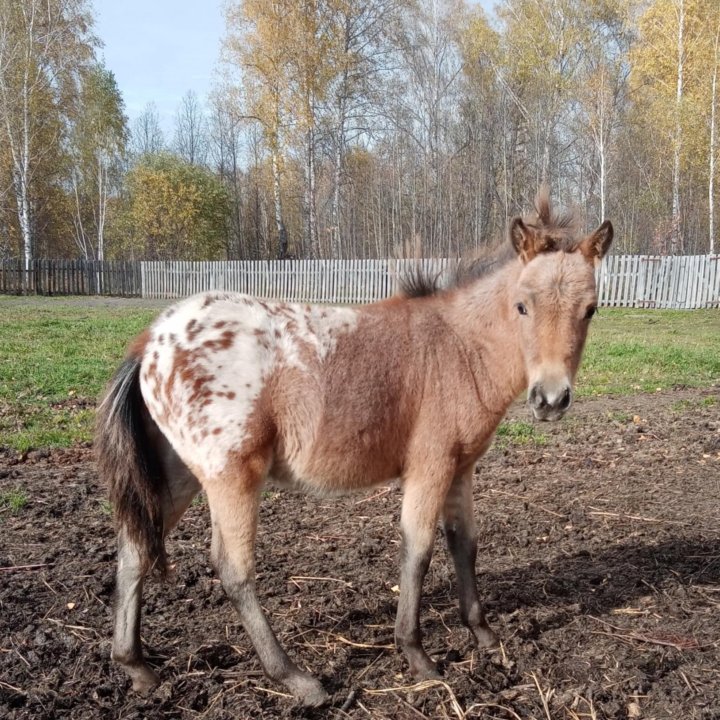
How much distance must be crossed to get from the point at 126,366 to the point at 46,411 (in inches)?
204

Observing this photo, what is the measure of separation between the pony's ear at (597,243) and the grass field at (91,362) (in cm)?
428

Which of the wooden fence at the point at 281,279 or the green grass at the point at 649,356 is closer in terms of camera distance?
the green grass at the point at 649,356

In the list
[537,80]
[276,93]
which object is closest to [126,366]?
[276,93]

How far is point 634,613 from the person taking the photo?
3.89m

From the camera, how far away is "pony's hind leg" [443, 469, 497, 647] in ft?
11.9

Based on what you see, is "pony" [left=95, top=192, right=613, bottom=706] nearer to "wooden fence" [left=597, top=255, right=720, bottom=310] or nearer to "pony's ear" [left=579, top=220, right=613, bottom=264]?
"pony's ear" [left=579, top=220, right=613, bottom=264]

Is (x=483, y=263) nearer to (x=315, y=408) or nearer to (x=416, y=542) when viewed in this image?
(x=315, y=408)

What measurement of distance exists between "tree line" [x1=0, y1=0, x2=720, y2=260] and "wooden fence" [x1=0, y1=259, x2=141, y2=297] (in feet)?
6.36

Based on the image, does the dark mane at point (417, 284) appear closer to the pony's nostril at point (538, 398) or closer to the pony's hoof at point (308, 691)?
the pony's nostril at point (538, 398)

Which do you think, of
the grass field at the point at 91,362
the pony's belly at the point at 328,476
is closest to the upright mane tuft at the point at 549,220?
the pony's belly at the point at 328,476

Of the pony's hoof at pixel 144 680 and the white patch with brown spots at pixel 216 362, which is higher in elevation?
the white patch with brown spots at pixel 216 362

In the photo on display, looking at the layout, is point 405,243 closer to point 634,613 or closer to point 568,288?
point 568,288

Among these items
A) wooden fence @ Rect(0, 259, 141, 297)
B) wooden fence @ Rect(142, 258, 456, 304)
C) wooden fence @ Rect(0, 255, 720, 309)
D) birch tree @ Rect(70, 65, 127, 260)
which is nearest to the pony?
wooden fence @ Rect(0, 255, 720, 309)

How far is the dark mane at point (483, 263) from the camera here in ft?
12.4
